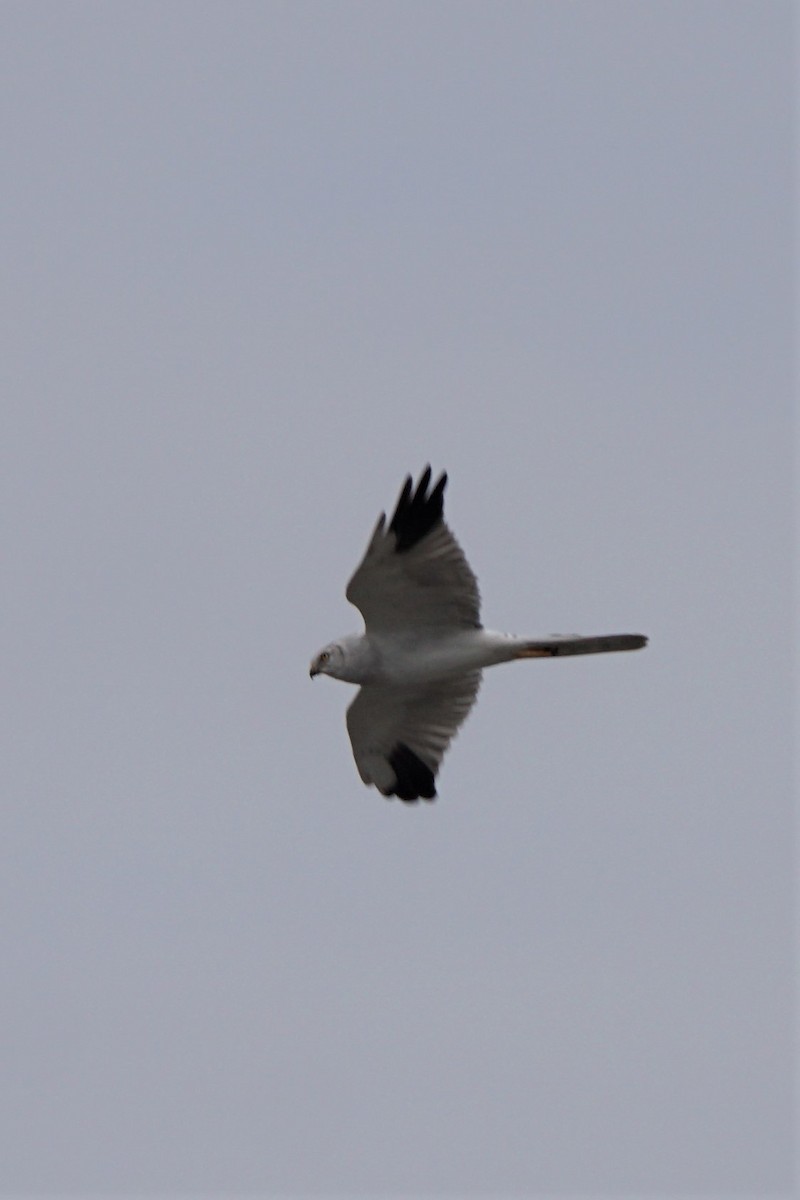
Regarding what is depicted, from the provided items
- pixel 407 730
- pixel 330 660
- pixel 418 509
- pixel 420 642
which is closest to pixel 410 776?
pixel 407 730

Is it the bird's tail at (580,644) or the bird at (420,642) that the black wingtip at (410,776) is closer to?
the bird at (420,642)

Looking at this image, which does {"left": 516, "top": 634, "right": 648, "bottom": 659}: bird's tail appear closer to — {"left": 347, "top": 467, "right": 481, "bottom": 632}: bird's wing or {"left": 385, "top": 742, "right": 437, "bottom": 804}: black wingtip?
{"left": 347, "top": 467, "right": 481, "bottom": 632}: bird's wing

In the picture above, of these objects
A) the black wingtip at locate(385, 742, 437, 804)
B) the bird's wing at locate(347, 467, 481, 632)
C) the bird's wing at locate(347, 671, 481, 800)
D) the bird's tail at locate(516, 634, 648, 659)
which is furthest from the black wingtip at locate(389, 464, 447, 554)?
the black wingtip at locate(385, 742, 437, 804)

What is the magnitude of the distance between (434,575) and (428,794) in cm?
271

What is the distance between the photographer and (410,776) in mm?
18953

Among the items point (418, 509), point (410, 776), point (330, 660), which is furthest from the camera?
point (410, 776)

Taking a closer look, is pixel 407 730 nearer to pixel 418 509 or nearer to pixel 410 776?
pixel 410 776

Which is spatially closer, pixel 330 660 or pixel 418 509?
pixel 418 509

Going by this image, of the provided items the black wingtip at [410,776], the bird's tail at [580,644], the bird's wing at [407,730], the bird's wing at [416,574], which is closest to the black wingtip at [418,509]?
the bird's wing at [416,574]

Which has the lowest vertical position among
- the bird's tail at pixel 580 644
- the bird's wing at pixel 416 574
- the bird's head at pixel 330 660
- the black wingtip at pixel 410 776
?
the black wingtip at pixel 410 776

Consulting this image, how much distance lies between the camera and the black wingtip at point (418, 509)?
1662cm

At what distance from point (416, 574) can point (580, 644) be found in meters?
1.40

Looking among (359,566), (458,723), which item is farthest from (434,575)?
(458,723)

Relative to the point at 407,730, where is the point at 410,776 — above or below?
below
